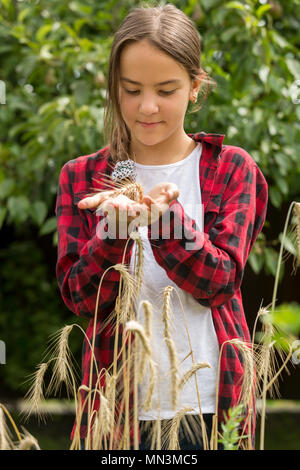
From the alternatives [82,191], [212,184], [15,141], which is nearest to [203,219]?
[212,184]

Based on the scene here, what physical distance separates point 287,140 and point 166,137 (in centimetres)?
133

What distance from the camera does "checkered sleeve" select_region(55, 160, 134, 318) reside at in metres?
1.07

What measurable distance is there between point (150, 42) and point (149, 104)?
0.11 m

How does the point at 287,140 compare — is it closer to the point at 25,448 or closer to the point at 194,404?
the point at 194,404

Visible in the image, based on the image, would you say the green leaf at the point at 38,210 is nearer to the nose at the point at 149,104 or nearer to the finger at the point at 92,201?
the nose at the point at 149,104

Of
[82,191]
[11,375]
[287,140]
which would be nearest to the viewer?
[82,191]

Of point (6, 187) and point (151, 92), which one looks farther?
point (6, 187)

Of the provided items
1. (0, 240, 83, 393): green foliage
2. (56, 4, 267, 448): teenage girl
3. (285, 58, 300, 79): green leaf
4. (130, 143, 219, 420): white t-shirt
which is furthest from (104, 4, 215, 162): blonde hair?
(0, 240, 83, 393): green foliage

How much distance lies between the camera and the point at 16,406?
4.26 meters

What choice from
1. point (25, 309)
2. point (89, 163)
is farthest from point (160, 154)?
point (25, 309)

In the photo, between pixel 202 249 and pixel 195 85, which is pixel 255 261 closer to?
pixel 195 85

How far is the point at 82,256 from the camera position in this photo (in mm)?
1112

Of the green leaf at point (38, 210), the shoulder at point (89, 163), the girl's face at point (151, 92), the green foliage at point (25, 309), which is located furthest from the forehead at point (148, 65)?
the green foliage at point (25, 309)

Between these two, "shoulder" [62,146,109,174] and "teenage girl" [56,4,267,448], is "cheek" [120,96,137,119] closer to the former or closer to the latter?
"teenage girl" [56,4,267,448]
